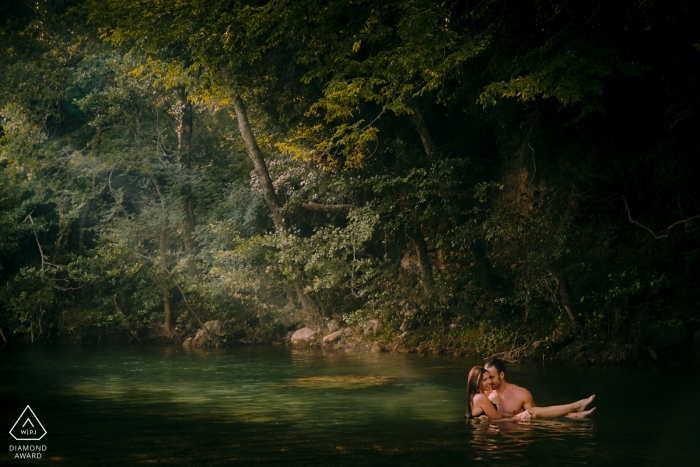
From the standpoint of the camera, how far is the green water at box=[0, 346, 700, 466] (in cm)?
966

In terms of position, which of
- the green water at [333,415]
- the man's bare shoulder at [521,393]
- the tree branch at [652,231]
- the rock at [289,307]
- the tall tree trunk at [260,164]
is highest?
the tall tree trunk at [260,164]

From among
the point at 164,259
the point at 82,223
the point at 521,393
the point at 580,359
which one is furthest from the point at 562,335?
the point at 82,223

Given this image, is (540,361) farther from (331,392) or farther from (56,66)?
(56,66)

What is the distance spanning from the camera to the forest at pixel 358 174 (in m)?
18.0

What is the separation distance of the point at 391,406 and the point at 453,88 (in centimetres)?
1182

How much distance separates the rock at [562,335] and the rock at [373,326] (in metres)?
6.34

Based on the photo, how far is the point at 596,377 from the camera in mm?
16719

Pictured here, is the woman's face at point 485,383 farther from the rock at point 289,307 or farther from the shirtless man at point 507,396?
the rock at point 289,307

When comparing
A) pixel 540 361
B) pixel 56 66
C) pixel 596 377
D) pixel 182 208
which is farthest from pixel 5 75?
pixel 596 377

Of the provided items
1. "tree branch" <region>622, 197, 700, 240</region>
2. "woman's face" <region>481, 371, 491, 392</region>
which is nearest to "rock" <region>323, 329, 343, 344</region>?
"tree branch" <region>622, 197, 700, 240</region>

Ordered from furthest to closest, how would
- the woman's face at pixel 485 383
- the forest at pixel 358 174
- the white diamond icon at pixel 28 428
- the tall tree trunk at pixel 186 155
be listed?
1. the tall tree trunk at pixel 186 155
2. the forest at pixel 358 174
3. the woman's face at pixel 485 383
4. the white diamond icon at pixel 28 428

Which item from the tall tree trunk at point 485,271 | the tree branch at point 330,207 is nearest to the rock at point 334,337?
the tree branch at point 330,207

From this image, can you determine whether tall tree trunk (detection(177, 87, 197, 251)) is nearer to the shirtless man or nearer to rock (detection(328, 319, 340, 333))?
rock (detection(328, 319, 340, 333))

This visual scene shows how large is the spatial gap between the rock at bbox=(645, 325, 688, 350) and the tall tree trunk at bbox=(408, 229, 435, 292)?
7.00 m
